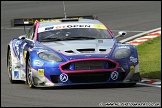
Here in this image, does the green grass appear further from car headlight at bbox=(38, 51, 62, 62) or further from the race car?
car headlight at bbox=(38, 51, 62, 62)

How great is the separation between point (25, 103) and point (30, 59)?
2.28 metres

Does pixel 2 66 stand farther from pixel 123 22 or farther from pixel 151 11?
pixel 151 11

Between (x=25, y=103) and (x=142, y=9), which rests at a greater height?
(x=142, y=9)

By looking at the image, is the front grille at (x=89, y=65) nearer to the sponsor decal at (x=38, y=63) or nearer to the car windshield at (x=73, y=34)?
the sponsor decal at (x=38, y=63)

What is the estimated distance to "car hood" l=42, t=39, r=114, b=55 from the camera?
36.0ft

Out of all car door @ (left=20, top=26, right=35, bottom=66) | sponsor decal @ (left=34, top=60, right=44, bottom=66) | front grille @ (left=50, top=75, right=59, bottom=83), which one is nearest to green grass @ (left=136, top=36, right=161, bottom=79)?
car door @ (left=20, top=26, right=35, bottom=66)

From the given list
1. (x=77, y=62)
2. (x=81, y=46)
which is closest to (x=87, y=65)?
(x=77, y=62)

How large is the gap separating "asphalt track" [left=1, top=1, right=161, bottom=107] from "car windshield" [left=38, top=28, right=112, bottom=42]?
98 centimetres

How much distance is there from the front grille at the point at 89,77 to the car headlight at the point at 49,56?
33 centimetres

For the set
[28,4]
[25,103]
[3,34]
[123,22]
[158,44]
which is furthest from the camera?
[28,4]

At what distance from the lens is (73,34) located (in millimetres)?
12109

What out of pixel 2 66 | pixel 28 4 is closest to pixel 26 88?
pixel 2 66

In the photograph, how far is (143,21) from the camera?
23.6 m

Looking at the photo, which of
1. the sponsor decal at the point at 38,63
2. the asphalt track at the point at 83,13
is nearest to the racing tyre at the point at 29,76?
the asphalt track at the point at 83,13
